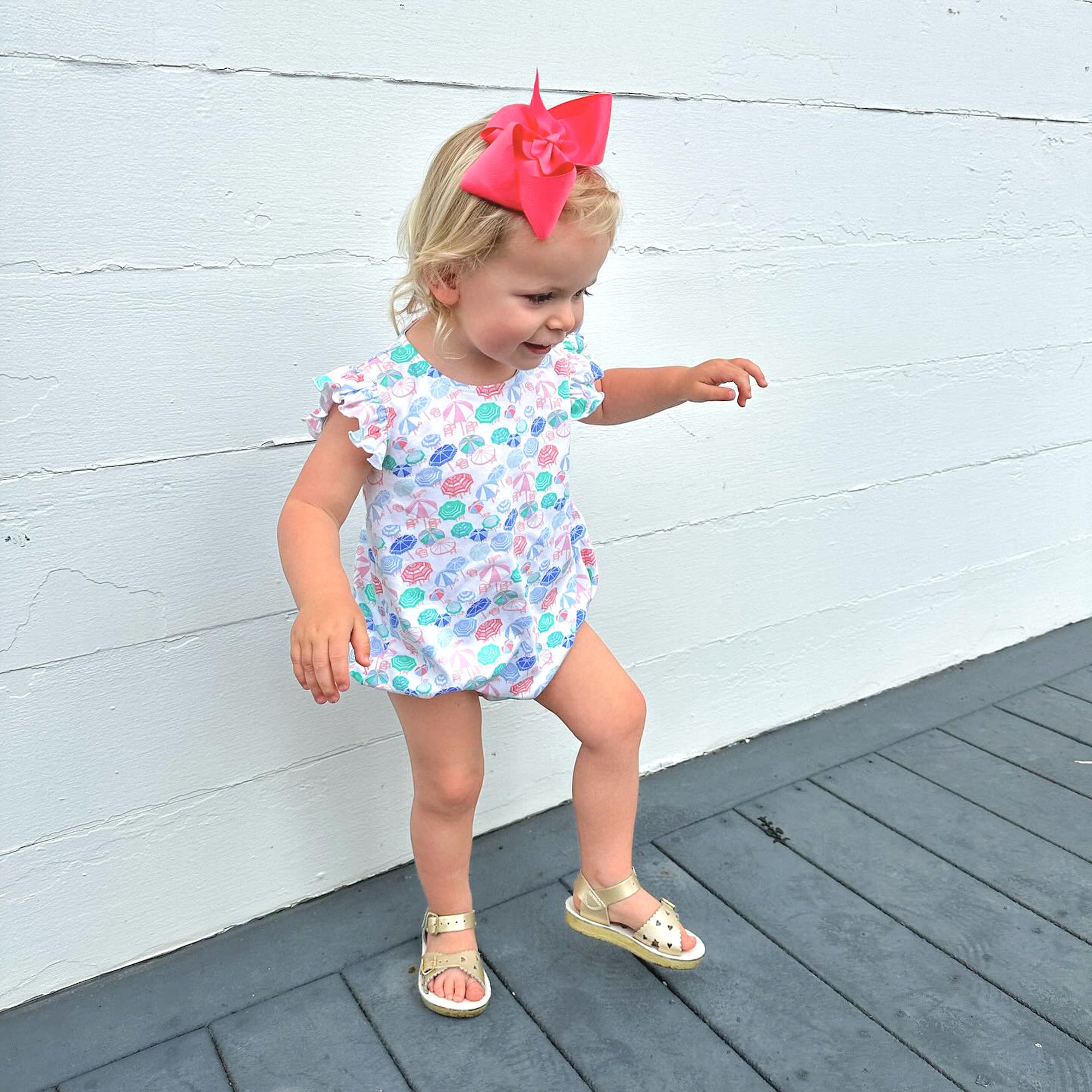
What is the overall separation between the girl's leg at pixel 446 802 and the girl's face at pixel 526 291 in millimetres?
500

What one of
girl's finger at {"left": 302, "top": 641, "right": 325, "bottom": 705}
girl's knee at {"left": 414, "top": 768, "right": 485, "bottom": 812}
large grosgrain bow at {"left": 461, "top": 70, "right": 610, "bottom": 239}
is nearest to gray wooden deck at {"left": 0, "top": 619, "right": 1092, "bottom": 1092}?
girl's knee at {"left": 414, "top": 768, "right": 485, "bottom": 812}

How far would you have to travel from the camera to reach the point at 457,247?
134 centimetres

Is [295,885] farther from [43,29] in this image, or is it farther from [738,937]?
[43,29]

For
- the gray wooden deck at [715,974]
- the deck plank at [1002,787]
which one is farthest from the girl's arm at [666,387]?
→ the deck plank at [1002,787]

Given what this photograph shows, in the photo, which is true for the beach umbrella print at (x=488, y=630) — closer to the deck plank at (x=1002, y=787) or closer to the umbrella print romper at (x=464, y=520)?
the umbrella print romper at (x=464, y=520)

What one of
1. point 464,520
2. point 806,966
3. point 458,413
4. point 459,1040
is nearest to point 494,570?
point 464,520

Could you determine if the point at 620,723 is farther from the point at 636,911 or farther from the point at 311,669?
the point at 311,669

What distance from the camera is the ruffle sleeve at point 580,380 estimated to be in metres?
1.59

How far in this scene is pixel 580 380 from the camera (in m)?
1.60

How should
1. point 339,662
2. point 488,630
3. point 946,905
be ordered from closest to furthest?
1. point 339,662
2. point 488,630
3. point 946,905

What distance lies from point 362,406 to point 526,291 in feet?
0.78

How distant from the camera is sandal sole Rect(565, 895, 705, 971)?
1.64 m

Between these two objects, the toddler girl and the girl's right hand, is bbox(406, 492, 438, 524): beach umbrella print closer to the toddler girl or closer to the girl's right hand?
the toddler girl

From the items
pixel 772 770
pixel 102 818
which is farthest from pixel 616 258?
pixel 102 818
